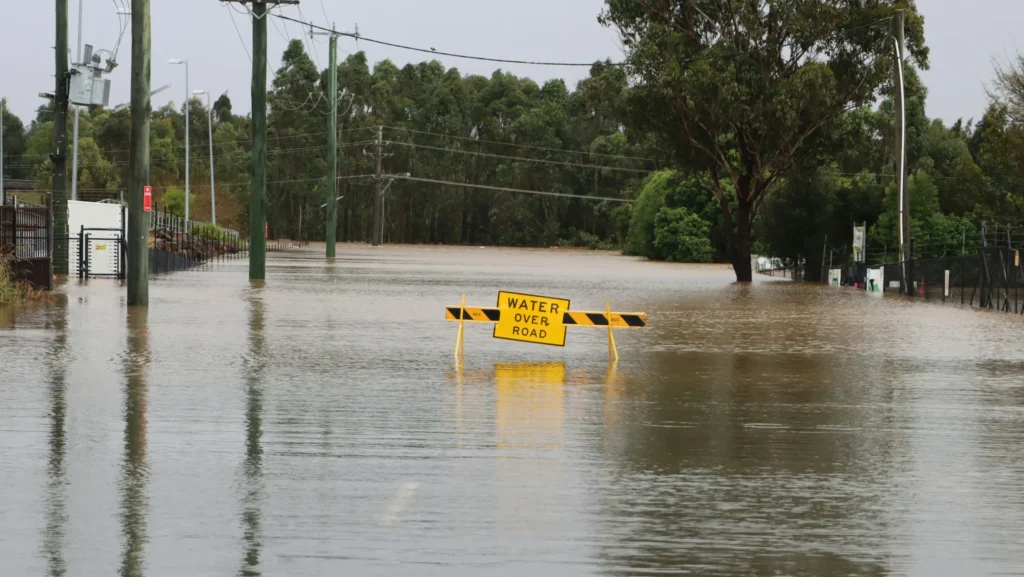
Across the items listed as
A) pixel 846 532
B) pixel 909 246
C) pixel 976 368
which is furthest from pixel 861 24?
pixel 846 532

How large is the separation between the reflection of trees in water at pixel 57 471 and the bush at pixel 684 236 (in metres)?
79.1

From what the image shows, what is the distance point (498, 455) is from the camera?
10805mm

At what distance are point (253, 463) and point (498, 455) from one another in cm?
179

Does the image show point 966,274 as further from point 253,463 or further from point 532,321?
point 253,463

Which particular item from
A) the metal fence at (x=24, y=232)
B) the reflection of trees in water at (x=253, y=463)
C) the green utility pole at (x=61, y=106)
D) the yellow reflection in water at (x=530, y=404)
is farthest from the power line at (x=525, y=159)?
the yellow reflection in water at (x=530, y=404)

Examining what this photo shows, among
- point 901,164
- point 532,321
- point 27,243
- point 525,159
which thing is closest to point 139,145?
point 27,243

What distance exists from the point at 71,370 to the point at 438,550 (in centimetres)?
1004

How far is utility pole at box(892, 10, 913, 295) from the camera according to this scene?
143 feet

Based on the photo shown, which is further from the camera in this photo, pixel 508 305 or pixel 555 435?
pixel 508 305

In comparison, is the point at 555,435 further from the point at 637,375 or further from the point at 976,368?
the point at 976,368

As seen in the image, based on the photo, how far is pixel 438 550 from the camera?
7.53 m

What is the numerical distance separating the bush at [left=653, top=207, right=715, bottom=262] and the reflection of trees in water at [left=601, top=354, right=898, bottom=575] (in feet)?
260

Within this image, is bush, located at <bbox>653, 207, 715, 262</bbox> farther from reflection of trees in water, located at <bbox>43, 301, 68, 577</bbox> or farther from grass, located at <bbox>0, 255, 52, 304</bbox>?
reflection of trees in water, located at <bbox>43, 301, 68, 577</bbox>

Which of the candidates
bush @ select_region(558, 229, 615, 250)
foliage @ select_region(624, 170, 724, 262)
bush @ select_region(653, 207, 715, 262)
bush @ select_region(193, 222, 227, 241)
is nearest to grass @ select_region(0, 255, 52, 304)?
bush @ select_region(193, 222, 227, 241)
